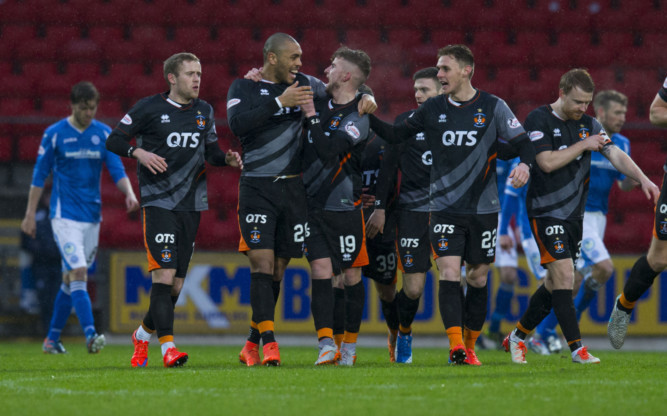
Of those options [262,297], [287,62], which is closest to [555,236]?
[262,297]

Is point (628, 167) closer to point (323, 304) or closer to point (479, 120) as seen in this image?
point (479, 120)

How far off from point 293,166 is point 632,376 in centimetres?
243

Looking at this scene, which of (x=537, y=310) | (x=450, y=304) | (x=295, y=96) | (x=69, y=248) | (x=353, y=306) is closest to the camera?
(x=295, y=96)

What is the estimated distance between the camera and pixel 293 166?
6445mm

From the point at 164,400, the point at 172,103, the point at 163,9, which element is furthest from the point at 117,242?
the point at 164,400

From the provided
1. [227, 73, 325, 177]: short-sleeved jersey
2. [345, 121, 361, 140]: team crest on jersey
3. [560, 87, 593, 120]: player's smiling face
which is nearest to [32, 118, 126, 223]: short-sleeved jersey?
[227, 73, 325, 177]: short-sleeved jersey

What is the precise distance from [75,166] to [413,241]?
3.42 metres

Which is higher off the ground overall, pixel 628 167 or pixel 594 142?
pixel 594 142

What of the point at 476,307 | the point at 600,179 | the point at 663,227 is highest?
the point at 600,179

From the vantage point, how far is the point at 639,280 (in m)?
6.60

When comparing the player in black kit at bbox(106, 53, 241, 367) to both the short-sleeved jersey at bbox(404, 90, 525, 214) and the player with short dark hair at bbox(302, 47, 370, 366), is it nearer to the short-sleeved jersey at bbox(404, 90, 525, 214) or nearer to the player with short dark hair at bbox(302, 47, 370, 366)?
the player with short dark hair at bbox(302, 47, 370, 366)

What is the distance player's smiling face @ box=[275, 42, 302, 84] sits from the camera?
21.0 ft

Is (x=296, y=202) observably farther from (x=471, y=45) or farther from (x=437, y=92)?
(x=471, y=45)

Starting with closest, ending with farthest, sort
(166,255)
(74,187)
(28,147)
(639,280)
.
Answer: (166,255) < (639,280) < (74,187) < (28,147)
